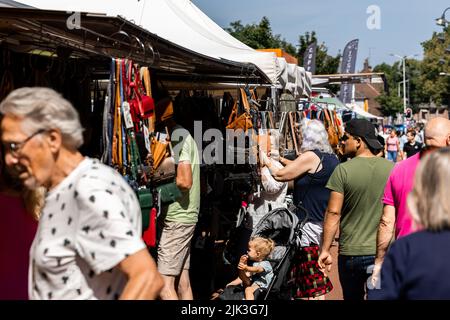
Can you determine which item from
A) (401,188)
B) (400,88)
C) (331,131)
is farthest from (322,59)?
(400,88)

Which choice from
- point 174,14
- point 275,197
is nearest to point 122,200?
point 275,197

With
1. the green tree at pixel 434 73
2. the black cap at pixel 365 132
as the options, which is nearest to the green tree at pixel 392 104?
the green tree at pixel 434 73

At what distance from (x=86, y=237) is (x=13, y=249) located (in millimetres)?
888

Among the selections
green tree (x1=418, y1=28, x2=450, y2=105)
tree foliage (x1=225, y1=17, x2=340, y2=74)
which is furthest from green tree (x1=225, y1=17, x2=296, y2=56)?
green tree (x1=418, y1=28, x2=450, y2=105)

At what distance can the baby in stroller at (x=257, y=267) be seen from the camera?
5.56 metres

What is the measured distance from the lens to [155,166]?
4.85m

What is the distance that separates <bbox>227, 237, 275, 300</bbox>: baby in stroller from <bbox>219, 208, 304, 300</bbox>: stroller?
0.06 meters

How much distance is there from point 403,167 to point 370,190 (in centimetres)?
72

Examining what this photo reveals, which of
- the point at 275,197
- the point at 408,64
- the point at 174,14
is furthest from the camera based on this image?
the point at 408,64

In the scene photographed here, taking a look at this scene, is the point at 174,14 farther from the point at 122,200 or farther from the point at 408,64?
the point at 408,64

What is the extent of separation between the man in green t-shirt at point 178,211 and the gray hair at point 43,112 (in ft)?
9.87

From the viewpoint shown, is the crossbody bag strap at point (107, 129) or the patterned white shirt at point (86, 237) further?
the crossbody bag strap at point (107, 129)

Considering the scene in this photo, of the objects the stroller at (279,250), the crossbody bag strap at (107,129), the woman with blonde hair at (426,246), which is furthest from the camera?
the stroller at (279,250)

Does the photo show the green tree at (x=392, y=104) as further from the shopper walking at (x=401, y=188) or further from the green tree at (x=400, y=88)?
the shopper walking at (x=401, y=188)
